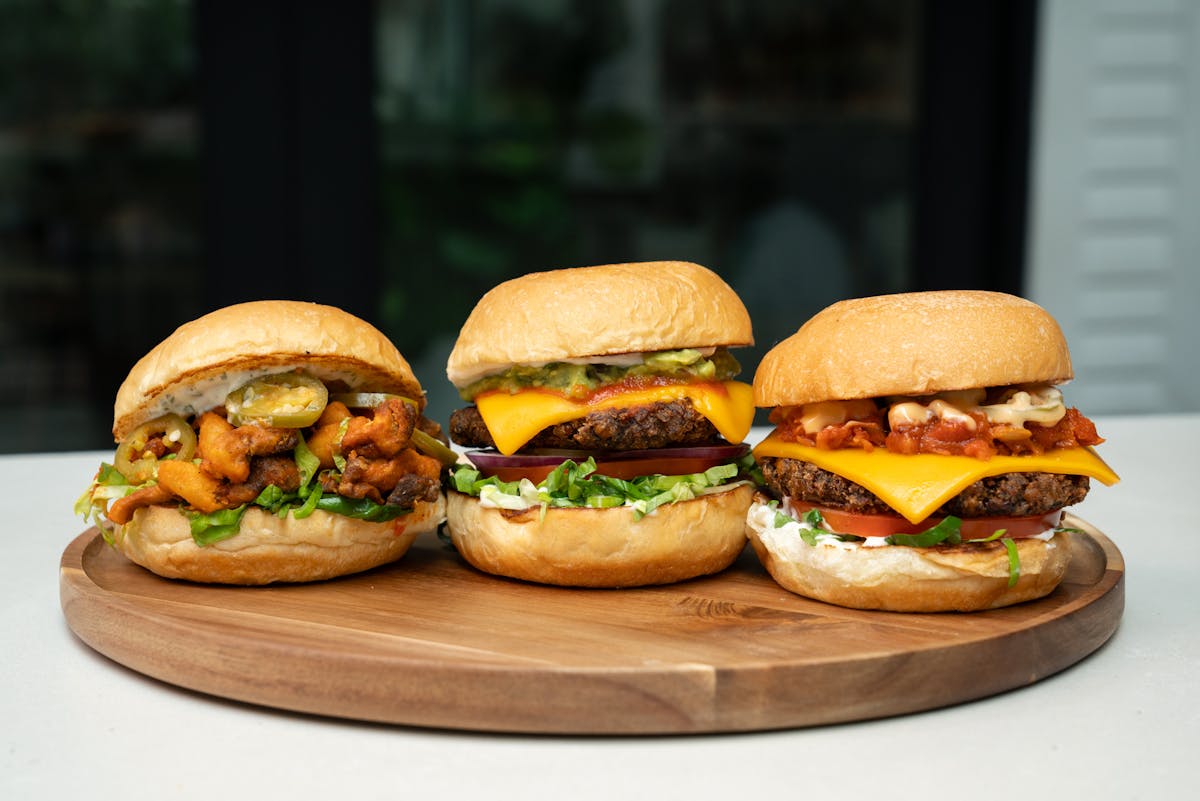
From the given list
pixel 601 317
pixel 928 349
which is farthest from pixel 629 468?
pixel 928 349

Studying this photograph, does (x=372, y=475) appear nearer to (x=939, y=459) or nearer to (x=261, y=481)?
(x=261, y=481)

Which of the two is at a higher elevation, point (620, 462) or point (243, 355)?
point (243, 355)

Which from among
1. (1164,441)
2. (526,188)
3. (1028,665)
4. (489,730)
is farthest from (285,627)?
(526,188)

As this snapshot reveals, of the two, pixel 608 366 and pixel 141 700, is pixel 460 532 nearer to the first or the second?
pixel 608 366

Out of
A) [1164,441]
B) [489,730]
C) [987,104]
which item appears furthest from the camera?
[987,104]

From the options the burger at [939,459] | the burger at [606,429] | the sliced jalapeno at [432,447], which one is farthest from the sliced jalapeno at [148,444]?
the burger at [939,459]

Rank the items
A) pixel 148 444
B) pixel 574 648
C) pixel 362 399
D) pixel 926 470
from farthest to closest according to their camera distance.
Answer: pixel 362 399 → pixel 148 444 → pixel 926 470 → pixel 574 648
